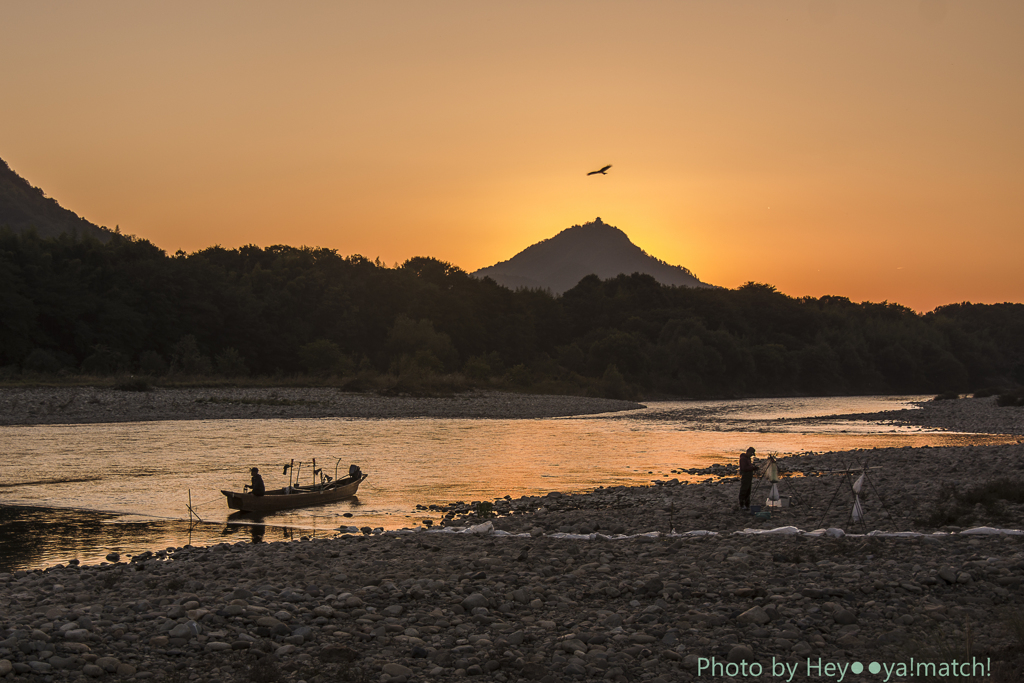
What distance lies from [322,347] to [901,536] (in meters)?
78.7

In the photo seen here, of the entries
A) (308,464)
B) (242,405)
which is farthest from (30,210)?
(308,464)

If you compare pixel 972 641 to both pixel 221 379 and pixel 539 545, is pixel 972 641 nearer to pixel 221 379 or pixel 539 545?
pixel 539 545

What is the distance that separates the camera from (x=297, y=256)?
105375 millimetres

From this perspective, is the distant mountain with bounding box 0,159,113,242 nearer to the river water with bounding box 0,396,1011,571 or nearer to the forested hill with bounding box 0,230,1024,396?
the forested hill with bounding box 0,230,1024,396

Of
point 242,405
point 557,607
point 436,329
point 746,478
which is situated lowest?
point 557,607

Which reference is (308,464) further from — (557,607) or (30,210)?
(30,210)

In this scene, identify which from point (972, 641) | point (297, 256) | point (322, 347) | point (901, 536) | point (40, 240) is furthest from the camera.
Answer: point (297, 256)

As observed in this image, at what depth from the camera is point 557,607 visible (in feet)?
32.8

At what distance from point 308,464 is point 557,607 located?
68.7 ft

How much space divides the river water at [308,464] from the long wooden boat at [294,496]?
29 centimetres

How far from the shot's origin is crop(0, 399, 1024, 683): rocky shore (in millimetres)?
7879

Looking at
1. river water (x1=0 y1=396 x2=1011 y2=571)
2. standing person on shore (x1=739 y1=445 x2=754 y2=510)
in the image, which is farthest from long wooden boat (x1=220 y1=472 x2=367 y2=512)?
standing person on shore (x1=739 y1=445 x2=754 y2=510)

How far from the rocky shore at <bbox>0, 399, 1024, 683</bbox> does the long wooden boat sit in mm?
5469

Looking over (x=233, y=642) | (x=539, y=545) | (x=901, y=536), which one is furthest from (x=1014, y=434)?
(x=233, y=642)
